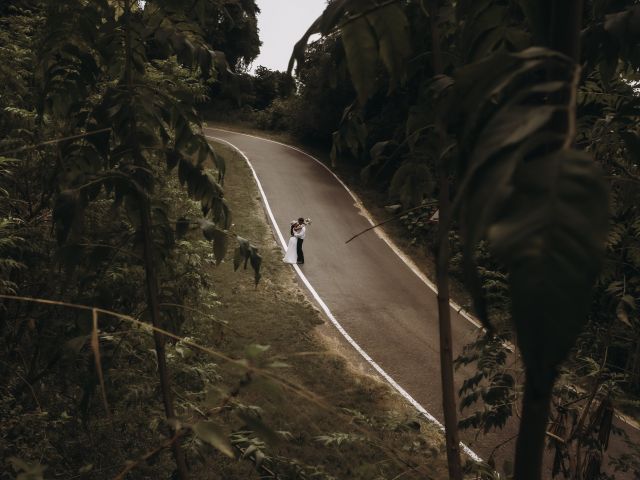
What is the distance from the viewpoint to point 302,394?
0.87 meters

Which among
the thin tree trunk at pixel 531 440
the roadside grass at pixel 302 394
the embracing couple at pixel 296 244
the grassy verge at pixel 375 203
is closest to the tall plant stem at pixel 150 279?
the roadside grass at pixel 302 394

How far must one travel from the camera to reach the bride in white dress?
14.5 metres

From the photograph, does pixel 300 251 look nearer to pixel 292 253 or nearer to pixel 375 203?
pixel 292 253

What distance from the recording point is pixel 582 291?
0.44m

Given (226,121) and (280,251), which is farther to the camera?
(226,121)

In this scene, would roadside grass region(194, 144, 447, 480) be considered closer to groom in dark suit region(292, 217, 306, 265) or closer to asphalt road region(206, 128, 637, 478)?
groom in dark suit region(292, 217, 306, 265)

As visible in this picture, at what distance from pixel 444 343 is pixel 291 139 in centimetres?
3145

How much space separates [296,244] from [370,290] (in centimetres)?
244

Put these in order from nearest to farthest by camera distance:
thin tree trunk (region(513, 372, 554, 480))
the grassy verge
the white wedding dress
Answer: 1. thin tree trunk (region(513, 372, 554, 480))
2. the white wedding dress
3. the grassy verge

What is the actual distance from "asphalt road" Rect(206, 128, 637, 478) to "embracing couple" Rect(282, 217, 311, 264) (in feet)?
1.13

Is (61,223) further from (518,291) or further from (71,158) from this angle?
(518,291)

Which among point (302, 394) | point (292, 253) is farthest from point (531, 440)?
point (292, 253)

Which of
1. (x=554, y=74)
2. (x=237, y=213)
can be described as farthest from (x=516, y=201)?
(x=237, y=213)

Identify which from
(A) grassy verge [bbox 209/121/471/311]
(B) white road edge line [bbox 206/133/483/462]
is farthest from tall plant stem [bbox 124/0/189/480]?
(A) grassy verge [bbox 209/121/471/311]
